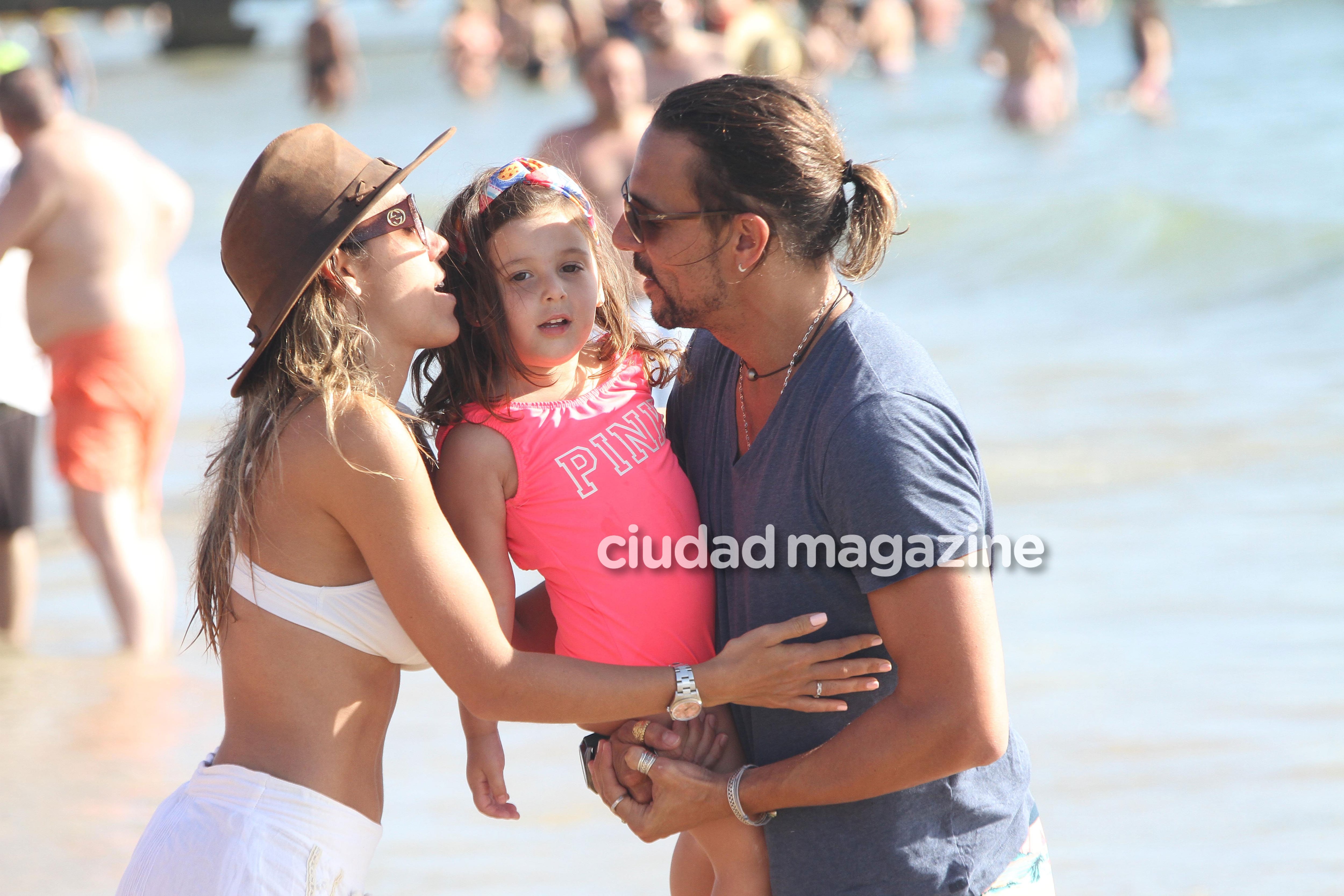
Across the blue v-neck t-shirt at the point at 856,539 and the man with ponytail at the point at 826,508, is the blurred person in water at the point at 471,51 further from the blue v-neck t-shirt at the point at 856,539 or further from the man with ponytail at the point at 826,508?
the blue v-neck t-shirt at the point at 856,539

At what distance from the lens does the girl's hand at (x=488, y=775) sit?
238cm

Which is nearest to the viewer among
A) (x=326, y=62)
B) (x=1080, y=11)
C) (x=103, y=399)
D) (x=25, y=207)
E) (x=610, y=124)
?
(x=25, y=207)

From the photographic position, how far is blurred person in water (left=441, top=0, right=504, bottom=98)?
26766 mm

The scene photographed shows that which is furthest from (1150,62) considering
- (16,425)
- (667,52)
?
(16,425)

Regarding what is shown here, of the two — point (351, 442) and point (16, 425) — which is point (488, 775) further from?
point (16, 425)

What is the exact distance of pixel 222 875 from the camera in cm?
199

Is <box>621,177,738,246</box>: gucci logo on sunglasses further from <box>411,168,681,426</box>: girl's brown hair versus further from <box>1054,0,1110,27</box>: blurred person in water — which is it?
<box>1054,0,1110,27</box>: blurred person in water

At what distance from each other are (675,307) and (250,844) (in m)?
0.99

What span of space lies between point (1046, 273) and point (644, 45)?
16.0 ft

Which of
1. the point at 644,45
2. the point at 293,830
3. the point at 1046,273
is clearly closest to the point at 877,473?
the point at 293,830

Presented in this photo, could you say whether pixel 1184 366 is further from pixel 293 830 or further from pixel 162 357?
pixel 293 830

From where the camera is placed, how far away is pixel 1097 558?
5.66m

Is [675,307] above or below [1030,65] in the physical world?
below

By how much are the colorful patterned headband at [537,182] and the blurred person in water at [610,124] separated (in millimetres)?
3942
